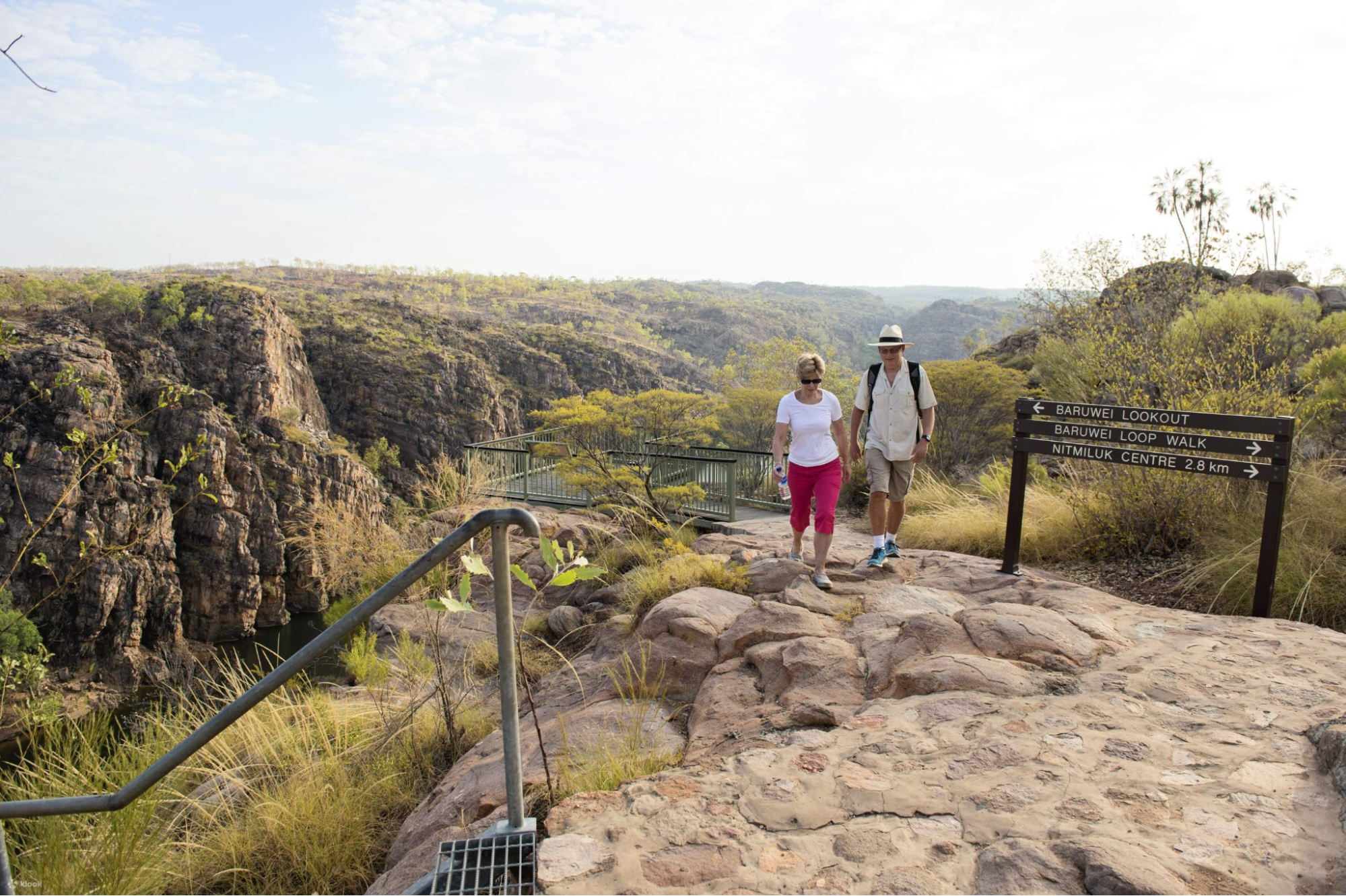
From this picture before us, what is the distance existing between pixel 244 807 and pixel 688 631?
2.65 m

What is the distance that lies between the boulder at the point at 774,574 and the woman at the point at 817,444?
Answer: 0.77 feet

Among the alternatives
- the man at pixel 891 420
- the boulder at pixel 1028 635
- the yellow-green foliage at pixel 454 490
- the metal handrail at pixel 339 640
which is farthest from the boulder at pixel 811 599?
the yellow-green foliage at pixel 454 490

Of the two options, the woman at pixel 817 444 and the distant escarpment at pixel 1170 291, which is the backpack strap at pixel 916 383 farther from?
the distant escarpment at pixel 1170 291

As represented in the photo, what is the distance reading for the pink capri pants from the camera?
5.92 m

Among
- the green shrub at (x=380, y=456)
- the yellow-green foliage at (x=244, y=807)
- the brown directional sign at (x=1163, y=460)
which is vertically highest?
the brown directional sign at (x=1163, y=460)

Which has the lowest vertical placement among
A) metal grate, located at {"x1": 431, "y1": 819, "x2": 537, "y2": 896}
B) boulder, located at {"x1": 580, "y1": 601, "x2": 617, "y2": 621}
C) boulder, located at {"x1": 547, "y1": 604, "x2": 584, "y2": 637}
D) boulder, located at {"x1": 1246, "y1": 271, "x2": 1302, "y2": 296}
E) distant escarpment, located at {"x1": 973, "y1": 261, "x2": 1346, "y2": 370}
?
boulder, located at {"x1": 547, "y1": 604, "x2": 584, "y2": 637}

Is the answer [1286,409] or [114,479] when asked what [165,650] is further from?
[1286,409]

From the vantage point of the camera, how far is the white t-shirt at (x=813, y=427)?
5.88 m

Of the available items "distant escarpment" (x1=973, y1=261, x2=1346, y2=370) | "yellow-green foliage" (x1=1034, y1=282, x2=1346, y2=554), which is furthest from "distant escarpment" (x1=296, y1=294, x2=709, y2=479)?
"yellow-green foliage" (x1=1034, y1=282, x2=1346, y2=554)

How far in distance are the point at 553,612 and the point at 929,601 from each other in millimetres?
3662

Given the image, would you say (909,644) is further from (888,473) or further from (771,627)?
(888,473)

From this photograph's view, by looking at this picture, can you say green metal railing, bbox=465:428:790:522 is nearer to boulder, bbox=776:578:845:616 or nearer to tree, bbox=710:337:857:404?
boulder, bbox=776:578:845:616

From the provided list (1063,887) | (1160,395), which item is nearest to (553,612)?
(1063,887)

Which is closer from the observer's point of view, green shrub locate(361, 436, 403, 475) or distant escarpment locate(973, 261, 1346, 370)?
distant escarpment locate(973, 261, 1346, 370)
